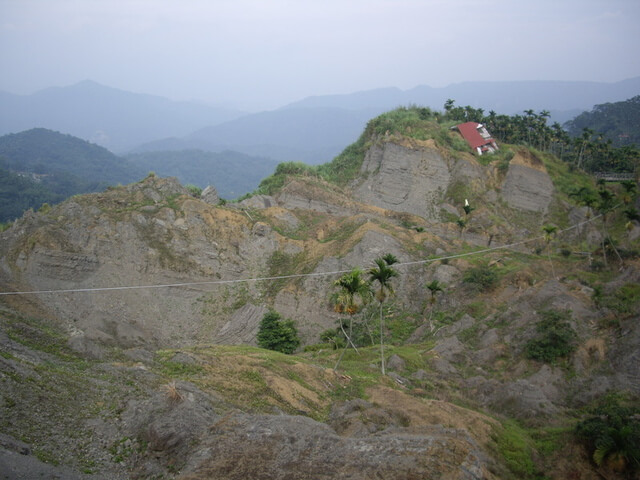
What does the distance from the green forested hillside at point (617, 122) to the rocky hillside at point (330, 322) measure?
59.4 meters

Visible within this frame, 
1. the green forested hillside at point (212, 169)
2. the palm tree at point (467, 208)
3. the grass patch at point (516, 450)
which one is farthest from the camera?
the green forested hillside at point (212, 169)

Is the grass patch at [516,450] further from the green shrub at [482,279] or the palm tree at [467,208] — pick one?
the palm tree at [467,208]

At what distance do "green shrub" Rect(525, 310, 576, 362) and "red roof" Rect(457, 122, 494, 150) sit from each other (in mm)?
35782

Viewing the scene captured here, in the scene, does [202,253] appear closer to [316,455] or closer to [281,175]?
[281,175]

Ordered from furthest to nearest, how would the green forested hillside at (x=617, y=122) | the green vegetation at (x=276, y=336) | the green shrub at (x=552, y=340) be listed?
the green forested hillside at (x=617, y=122)
the green vegetation at (x=276, y=336)
the green shrub at (x=552, y=340)

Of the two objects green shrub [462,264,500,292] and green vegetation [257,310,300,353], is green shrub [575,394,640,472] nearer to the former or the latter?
green shrub [462,264,500,292]

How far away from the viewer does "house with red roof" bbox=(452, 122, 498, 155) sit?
56875 millimetres

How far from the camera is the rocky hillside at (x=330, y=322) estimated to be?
12141 millimetres

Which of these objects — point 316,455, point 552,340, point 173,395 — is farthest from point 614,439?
point 173,395

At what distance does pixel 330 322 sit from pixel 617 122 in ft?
365

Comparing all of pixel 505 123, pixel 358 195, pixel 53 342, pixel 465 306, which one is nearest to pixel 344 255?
pixel 465 306

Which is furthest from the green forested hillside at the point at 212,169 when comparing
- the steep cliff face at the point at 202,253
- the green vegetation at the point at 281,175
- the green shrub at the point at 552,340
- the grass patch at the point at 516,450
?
the grass patch at the point at 516,450

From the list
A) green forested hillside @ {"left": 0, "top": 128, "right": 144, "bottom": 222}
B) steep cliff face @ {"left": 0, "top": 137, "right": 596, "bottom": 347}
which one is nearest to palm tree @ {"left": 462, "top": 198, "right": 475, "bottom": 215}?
steep cliff face @ {"left": 0, "top": 137, "right": 596, "bottom": 347}

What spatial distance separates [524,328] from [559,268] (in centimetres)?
1028
